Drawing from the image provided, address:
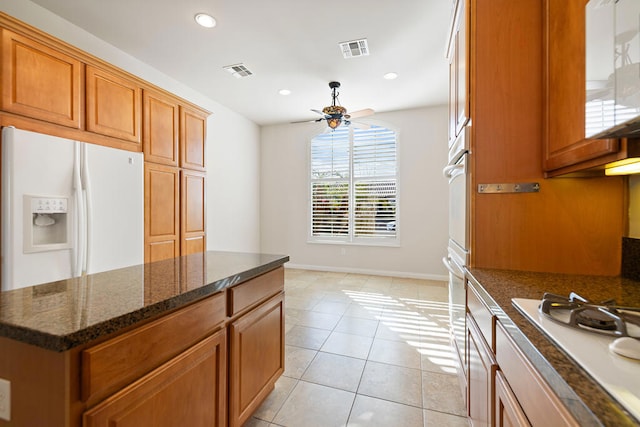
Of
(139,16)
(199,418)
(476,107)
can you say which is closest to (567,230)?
(476,107)

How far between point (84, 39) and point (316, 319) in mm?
3860

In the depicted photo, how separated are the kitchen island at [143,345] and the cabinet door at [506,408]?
113 centimetres

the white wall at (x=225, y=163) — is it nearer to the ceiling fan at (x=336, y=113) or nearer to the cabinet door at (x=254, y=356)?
the ceiling fan at (x=336, y=113)

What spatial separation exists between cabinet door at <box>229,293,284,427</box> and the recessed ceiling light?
2699mm

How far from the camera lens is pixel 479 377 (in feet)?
4.11

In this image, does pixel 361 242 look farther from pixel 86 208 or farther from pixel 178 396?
pixel 178 396

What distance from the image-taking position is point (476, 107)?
1.54m

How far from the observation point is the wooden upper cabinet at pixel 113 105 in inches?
90.8

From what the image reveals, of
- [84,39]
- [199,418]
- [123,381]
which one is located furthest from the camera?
[84,39]

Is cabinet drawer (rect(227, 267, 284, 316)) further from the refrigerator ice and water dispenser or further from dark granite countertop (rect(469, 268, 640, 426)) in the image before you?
the refrigerator ice and water dispenser

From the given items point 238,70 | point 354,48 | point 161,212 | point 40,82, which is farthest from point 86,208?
point 354,48

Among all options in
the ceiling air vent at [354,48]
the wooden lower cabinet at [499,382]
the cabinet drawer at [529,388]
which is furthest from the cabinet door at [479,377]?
the ceiling air vent at [354,48]

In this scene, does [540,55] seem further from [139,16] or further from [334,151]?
[334,151]

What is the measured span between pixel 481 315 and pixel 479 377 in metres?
0.29
